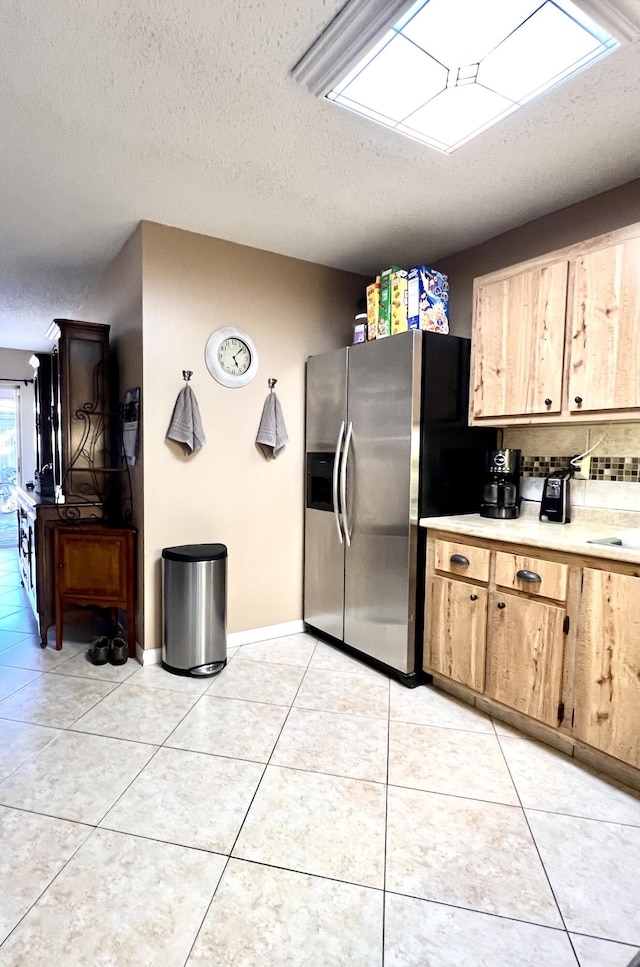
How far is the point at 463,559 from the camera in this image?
8.02 ft

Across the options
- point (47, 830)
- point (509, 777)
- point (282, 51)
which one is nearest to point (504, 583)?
point (509, 777)

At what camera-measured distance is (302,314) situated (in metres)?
3.35

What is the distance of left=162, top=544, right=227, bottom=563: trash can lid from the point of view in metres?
2.75

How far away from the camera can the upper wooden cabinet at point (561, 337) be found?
2061mm

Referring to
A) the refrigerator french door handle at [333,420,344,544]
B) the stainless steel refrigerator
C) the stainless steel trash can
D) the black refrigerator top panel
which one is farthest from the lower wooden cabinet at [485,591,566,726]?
the stainless steel trash can

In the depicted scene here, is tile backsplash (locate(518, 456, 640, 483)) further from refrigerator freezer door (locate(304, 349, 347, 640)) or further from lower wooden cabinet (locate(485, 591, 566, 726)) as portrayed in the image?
refrigerator freezer door (locate(304, 349, 347, 640))

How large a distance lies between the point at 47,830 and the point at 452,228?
3.30m

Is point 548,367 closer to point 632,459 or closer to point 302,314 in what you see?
point 632,459

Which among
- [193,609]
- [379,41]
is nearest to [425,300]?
[379,41]

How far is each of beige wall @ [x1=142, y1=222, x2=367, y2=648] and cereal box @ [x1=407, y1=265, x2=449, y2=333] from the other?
0.85 m

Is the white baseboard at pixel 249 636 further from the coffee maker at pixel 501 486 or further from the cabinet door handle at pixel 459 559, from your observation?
the coffee maker at pixel 501 486

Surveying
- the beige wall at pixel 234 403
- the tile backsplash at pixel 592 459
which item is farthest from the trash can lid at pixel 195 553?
the tile backsplash at pixel 592 459

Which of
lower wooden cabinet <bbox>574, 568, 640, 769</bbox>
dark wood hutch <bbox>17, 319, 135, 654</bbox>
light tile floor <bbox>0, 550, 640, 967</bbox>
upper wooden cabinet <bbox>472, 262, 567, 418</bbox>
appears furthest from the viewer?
dark wood hutch <bbox>17, 319, 135, 654</bbox>

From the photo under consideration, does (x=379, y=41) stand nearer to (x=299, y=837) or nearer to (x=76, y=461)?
(x=299, y=837)
